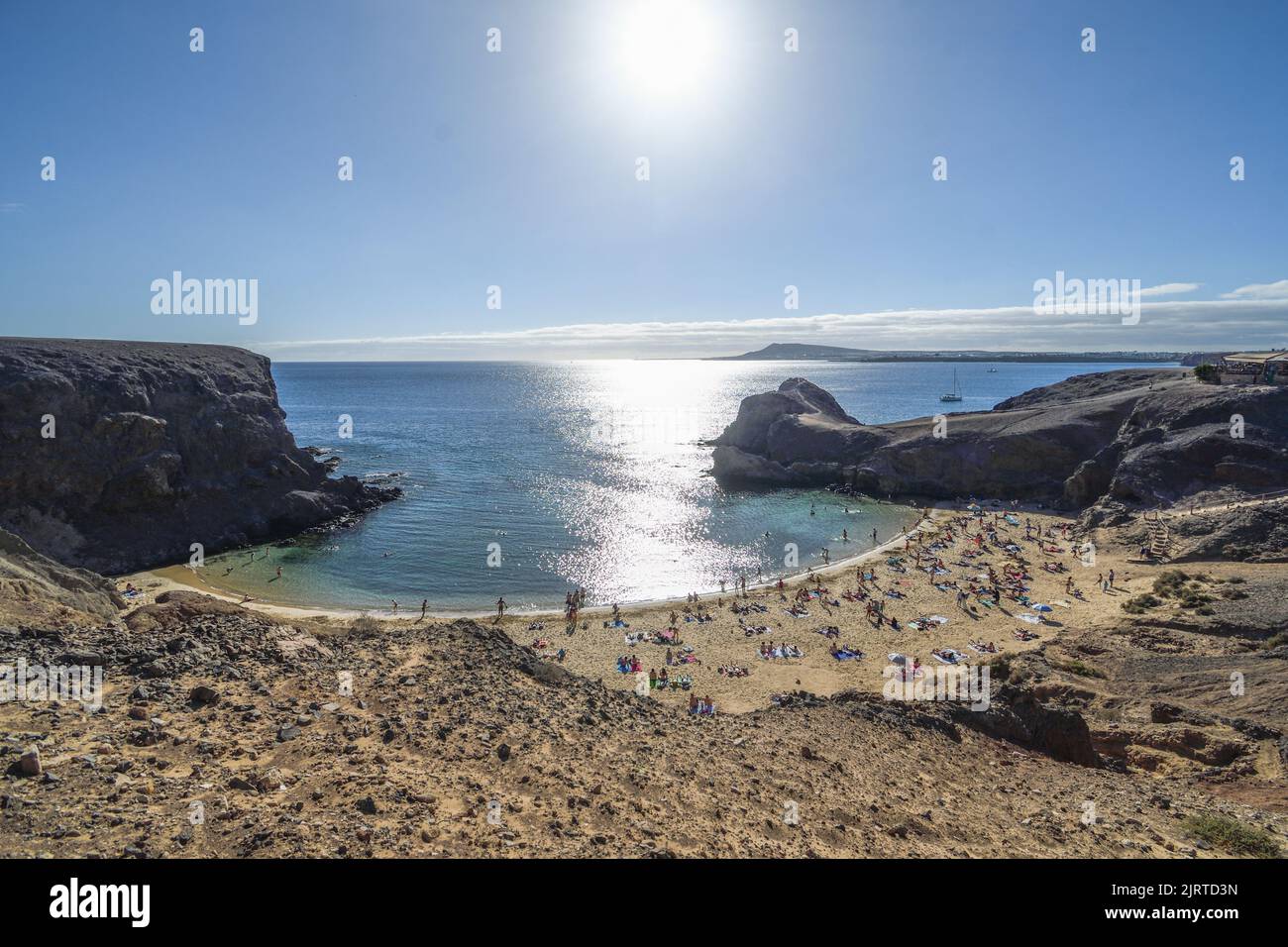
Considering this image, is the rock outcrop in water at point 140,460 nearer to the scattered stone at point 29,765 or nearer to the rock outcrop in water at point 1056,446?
the scattered stone at point 29,765

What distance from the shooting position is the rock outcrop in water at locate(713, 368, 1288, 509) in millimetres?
44406

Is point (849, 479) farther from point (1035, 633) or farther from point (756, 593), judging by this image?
point (1035, 633)

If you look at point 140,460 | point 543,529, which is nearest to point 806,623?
point 543,529

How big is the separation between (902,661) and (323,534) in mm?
41379

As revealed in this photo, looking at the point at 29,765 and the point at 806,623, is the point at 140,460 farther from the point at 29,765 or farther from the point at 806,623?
the point at 806,623

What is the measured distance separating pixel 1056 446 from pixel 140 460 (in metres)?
72.6

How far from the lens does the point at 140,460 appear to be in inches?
1704

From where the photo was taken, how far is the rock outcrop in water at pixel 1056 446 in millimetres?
44406

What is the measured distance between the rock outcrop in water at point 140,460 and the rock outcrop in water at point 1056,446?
4459 centimetres

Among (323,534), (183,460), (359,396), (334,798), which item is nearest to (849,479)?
(323,534)

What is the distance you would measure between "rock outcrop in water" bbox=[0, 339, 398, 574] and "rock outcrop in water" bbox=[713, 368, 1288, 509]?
44595 millimetres

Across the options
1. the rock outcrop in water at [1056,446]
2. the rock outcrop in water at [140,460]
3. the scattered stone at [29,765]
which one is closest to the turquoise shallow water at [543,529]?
the rock outcrop in water at [140,460]

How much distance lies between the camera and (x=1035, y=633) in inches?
1189
